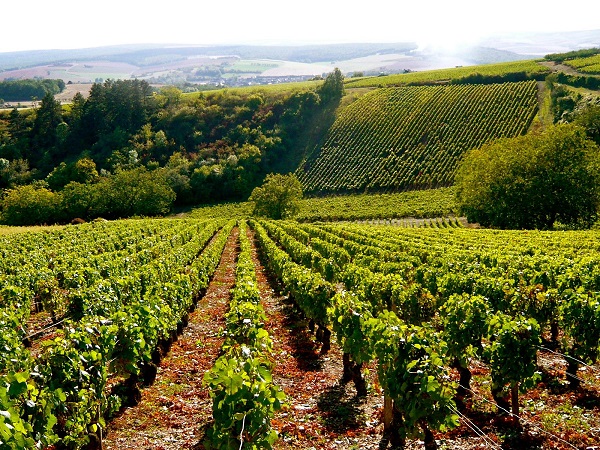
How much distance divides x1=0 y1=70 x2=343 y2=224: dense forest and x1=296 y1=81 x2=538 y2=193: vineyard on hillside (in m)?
10.1

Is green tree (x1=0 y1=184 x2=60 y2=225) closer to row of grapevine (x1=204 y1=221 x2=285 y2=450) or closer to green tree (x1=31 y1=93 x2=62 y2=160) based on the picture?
green tree (x1=31 y1=93 x2=62 y2=160)

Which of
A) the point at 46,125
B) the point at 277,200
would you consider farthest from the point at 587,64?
the point at 46,125

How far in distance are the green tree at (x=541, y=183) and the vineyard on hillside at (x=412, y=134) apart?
31.6m

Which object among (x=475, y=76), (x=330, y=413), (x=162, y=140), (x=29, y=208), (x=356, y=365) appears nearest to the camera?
(x=330, y=413)

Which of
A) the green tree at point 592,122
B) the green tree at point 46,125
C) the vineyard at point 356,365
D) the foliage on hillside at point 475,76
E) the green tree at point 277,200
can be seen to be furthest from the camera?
the green tree at point 46,125

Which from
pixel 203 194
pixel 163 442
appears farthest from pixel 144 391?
pixel 203 194

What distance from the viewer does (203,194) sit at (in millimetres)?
102000

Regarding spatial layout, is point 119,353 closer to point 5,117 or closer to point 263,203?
point 263,203

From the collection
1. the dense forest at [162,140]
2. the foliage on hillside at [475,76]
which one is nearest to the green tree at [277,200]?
the dense forest at [162,140]

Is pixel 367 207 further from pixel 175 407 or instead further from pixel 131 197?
pixel 175 407

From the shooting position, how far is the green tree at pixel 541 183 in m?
51.4

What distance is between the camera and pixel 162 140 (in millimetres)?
119188

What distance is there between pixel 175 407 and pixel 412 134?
325 feet

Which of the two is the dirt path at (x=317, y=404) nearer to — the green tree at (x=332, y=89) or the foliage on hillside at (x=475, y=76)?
the green tree at (x=332, y=89)
